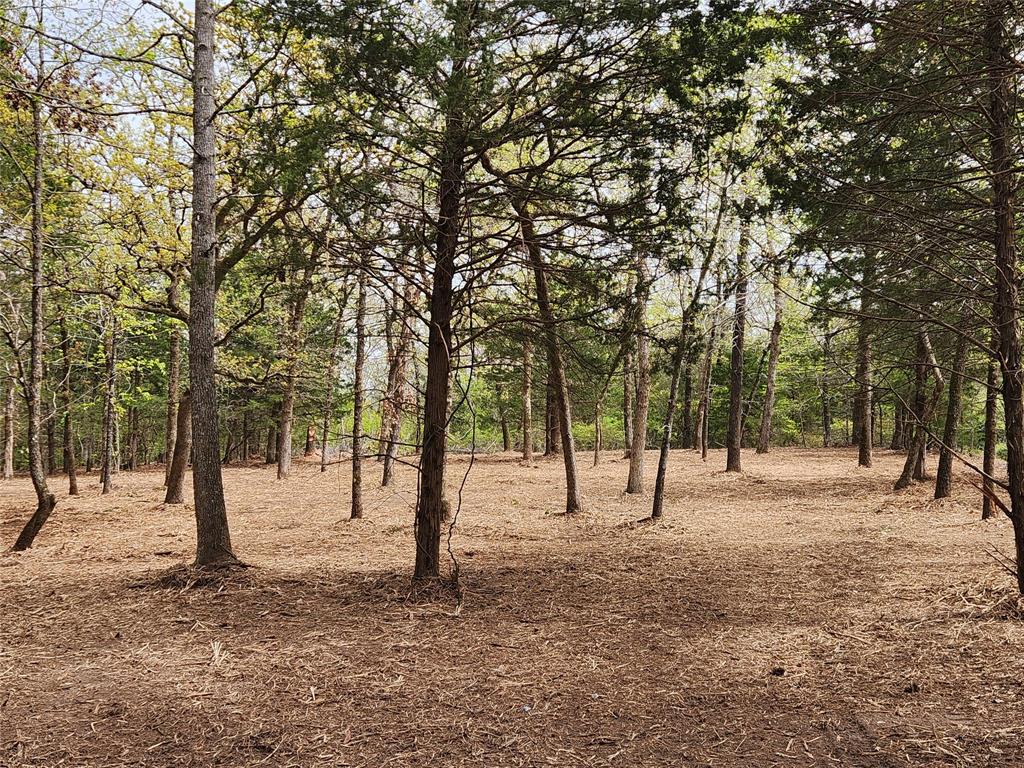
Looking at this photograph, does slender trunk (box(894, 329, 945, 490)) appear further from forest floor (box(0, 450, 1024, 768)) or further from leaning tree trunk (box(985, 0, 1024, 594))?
leaning tree trunk (box(985, 0, 1024, 594))

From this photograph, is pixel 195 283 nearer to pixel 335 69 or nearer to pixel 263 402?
pixel 335 69

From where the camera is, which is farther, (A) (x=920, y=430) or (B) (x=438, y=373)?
(A) (x=920, y=430)

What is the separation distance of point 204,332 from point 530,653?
520cm

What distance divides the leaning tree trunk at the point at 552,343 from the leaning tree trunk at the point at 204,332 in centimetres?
377

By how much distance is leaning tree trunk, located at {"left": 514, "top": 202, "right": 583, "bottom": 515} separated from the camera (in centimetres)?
594

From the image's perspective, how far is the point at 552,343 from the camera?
645 cm

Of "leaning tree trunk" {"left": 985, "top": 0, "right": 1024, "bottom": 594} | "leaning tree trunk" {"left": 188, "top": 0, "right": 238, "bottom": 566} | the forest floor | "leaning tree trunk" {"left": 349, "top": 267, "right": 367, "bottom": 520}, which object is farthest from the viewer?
"leaning tree trunk" {"left": 349, "top": 267, "right": 367, "bottom": 520}

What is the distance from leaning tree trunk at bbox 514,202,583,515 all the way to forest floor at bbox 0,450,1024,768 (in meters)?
2.16

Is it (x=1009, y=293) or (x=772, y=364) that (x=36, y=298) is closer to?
(x=1009, y=293)

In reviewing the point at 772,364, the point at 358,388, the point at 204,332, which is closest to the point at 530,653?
the point at 204,332

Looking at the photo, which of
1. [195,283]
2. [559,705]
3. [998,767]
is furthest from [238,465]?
[998,767]

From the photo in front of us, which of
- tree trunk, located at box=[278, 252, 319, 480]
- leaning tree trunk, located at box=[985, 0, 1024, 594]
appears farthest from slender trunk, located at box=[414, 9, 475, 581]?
leaning tree trunk, located at box=[985, 0, 1024, 594]

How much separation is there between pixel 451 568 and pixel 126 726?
3.98 m

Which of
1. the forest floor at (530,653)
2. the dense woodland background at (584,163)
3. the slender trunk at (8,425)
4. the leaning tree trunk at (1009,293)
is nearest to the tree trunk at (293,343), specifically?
the dense woodland background at (584,163)
